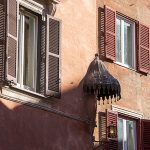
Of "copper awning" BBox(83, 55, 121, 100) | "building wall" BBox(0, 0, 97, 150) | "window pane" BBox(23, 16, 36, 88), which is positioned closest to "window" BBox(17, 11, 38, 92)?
"window pane" BBox(23, 16, 36, 88)

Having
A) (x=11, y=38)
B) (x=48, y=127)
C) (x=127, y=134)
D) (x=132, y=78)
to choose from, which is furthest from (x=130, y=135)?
(x=11, y=38)

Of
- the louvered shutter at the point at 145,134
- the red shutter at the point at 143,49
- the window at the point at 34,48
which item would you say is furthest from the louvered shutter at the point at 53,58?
the louvered shutter at the point at 145,134

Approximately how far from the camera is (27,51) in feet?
47.7

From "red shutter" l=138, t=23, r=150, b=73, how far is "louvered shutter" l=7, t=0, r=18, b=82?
5.35m

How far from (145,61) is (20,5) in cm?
530

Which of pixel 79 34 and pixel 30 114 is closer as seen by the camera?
pixel 30 114

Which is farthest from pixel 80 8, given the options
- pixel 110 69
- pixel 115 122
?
pixel 115 122

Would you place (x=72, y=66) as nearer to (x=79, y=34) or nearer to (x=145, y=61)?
(x=79, y=34)

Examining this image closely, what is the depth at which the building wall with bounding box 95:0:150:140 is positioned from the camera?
17.5 m

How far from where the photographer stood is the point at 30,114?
14047 mm

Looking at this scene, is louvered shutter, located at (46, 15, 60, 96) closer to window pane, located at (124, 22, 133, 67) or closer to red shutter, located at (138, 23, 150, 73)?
window pane, located at (124, 22, 133, 67)

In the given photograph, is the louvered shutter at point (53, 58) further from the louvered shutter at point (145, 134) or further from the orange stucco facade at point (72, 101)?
the louvered shutter at point (145, 134)

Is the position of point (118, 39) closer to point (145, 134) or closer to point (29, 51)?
point (145, 134)

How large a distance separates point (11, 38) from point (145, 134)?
575 centimetres
